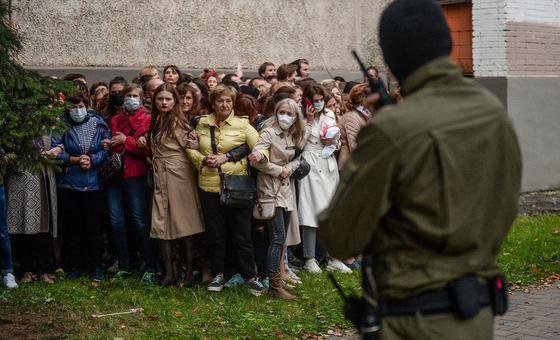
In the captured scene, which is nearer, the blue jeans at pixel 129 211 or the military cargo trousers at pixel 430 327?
the military cargo trousers at pixel 430 327

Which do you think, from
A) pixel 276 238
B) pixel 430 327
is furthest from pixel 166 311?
pixel 430 327

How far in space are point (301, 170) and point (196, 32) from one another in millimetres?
5575

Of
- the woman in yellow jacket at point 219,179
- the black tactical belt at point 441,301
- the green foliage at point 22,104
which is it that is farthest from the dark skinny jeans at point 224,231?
the black tactical belt at point 441,301

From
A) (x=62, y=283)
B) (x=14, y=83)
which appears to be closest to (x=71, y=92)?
(x=14, y=83)

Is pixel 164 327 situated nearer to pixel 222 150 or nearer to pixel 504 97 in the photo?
pixel 222 150

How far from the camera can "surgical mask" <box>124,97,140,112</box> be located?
986 cm

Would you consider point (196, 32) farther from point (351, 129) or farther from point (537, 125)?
point (537, 125)

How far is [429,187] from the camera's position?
3320mm

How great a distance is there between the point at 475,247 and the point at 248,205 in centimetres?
584

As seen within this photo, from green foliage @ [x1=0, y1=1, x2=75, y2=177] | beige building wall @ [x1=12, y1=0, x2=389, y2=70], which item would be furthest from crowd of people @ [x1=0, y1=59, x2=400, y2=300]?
beige building wall @ [x1=12, y1=0, x2=389, y2=70]

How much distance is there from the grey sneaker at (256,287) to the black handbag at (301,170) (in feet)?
3.70

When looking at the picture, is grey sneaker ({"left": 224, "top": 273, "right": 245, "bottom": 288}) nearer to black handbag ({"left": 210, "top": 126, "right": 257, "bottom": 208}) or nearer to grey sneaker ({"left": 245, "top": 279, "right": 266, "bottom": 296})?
grey sneaker ({"left": 245, "top": 279, "right": 266, "bottom": 296})

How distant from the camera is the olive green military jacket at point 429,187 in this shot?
3312 mm

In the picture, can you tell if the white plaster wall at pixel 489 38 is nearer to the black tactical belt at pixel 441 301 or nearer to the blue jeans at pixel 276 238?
the blue jeans at pixel 276 238
